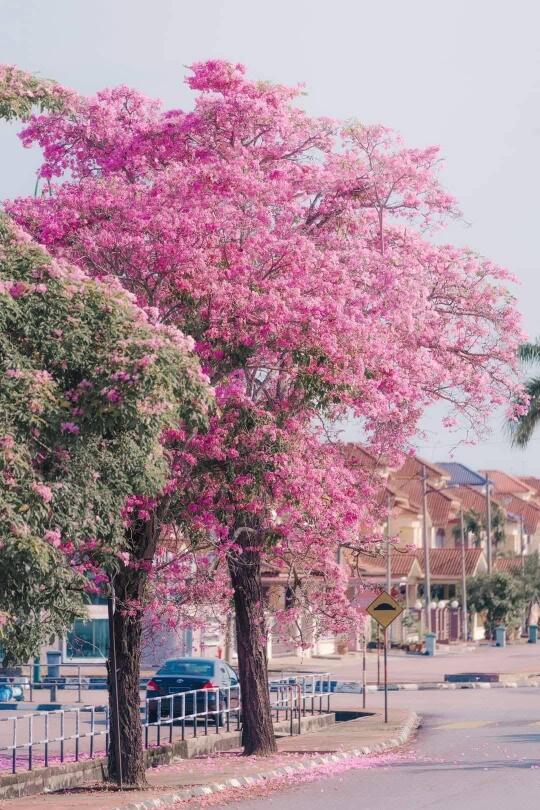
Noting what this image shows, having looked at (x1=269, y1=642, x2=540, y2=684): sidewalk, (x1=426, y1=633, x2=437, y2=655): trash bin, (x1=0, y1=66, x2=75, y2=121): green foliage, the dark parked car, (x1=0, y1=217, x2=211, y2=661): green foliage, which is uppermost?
(x1=0, y1=66, x2=75, y2=121): green foliage

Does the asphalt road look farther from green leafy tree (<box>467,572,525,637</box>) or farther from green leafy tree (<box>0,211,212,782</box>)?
green leafy tree (<box>467,572,525,637</box>)

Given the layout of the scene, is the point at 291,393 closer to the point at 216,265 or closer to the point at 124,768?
the point at 216,265

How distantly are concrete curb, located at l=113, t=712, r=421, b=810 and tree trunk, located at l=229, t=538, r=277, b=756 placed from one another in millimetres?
1373

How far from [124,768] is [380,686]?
26.5 m

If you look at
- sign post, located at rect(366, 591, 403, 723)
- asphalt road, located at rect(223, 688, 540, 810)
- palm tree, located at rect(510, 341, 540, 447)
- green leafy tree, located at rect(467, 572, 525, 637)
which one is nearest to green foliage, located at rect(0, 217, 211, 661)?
asphalt road, located at rect(223, 688, 540, 810)

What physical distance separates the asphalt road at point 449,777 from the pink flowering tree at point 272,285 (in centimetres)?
373

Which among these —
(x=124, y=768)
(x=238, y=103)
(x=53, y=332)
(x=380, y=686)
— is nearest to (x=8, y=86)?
(x=53, y=332)

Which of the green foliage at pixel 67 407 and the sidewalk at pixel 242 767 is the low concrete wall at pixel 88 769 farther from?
the green foliage at pixel 67 407

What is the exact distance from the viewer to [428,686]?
155ft

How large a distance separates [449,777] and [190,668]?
1359 cm

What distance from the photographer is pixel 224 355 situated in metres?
19.7

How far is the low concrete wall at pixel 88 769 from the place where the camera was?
792 inches

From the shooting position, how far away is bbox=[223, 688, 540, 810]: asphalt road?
17562 millimetres

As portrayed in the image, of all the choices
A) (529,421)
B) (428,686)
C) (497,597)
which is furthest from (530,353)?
(497,597)
